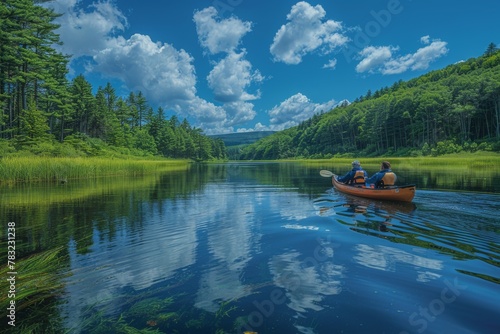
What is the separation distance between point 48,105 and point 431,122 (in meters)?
98.9

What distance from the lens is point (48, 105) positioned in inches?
2046

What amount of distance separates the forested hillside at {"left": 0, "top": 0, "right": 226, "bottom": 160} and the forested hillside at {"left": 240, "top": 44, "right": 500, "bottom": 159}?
237 feet

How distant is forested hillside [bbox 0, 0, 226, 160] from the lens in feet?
114

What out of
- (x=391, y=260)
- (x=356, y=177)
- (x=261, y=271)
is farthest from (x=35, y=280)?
(x=356, y=177)

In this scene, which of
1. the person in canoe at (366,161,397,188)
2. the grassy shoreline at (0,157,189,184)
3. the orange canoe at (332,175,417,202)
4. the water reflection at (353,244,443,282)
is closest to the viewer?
the water reflection at (353,244,443,282)

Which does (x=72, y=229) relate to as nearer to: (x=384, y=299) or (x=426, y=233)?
(x=384, y=299)

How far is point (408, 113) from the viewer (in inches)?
3639

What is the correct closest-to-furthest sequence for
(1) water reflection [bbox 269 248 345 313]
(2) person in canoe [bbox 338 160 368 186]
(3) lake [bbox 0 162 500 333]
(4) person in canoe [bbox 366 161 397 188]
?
(3) lake [bbox 0 162 500 333] < (1) water reflection [bbox 269 248 345 313] < (4) person in canoe [bbox 366 161 397 188] < (2) person in canoe [bbox 338 160 368 186]

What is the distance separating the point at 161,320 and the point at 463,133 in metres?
93.3

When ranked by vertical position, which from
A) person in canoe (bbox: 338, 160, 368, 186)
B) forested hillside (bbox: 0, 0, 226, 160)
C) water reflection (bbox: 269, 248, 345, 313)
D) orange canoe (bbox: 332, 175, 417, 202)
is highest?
forested hillside (bbox: 0, 0, 226, 160)

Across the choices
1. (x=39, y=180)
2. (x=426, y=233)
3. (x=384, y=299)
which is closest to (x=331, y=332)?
(x=384, y=299)

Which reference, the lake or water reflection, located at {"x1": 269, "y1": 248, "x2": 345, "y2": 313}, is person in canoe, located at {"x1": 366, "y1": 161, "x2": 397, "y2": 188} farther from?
water reflection, located at {"x1": 269, "y1": 248, "x2": 345, "y2": 313}

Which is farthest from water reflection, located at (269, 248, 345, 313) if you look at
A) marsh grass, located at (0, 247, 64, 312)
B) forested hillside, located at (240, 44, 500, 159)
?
forested hillside, located at (240, 44, 500, 159)

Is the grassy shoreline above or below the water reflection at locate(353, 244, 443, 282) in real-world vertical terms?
above
